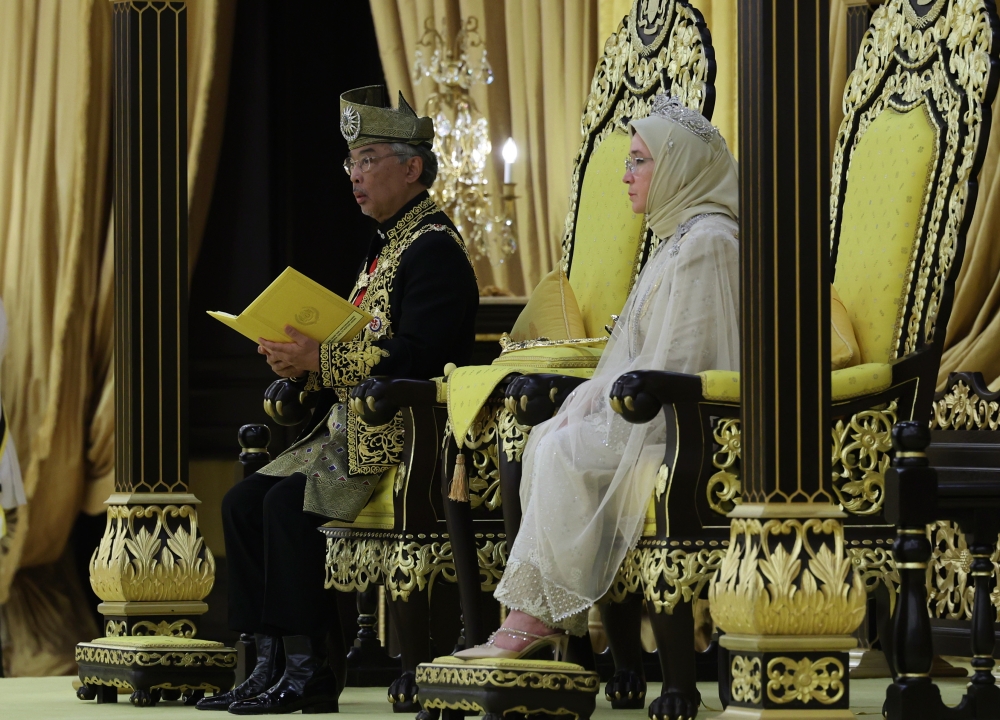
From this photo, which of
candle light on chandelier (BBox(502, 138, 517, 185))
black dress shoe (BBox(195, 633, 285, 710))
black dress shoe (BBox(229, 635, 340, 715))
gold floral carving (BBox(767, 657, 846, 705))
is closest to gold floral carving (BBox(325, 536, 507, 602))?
black dress shoe (BBox(229, 635, 340, 715))

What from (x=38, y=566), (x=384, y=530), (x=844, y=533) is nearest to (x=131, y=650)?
(x=384, y=530)

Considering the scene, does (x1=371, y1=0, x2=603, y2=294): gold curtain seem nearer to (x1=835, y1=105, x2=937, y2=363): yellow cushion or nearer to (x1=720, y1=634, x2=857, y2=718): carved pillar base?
(x1=835, y1=105, x2=937, y2=363): yellow cushion

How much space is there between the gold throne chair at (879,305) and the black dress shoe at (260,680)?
0.97 metres

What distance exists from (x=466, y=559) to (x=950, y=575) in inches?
62.4

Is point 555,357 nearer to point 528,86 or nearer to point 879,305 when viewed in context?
point 879,305

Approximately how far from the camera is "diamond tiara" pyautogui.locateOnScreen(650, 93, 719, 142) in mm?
3287

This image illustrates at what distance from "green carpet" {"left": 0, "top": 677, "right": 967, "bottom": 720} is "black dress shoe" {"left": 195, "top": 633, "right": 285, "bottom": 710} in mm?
44

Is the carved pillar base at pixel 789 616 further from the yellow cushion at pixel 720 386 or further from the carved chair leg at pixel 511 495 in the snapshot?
the carved chair leg at pixel 511 495

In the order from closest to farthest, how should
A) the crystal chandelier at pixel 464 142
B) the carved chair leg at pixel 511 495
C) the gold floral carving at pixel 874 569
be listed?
1. the gold floral carving at pixel 874 569
2. the carved chair leg at pixel 511 495
3. the crystal chandelier at pixel 464 142

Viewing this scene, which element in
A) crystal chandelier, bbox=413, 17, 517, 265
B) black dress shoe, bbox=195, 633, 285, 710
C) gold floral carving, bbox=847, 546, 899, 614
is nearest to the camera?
gold floral carving, bbox=847, 546, 899, 614

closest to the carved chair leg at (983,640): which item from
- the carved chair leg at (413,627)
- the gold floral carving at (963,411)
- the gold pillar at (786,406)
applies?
the gold pillar at (786,406)

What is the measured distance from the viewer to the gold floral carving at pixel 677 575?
288 cm

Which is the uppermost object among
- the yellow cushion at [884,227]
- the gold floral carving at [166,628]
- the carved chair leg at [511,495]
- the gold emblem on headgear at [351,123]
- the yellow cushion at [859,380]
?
the gold emblem on headgear at [351,123]

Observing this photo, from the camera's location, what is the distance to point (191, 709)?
3709 millimetres
